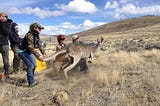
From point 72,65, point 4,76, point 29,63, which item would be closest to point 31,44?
point 29,63

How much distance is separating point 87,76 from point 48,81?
51.0 inches

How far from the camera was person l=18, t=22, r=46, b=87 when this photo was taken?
10023 mm

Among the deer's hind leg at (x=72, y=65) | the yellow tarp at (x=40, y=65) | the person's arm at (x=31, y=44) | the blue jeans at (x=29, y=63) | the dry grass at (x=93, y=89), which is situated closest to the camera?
the dry grass at (x=93, y=89)

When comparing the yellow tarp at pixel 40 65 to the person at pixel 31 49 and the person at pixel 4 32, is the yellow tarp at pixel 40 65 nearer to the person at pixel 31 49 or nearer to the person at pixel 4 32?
the person at pixel 4 32

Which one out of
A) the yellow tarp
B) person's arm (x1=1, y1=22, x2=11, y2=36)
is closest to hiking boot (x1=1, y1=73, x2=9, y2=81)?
person's arm (x1=1, y1=22, x2=11, y2=36)

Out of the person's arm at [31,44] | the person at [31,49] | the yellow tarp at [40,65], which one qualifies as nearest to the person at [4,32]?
the person at [31,49]

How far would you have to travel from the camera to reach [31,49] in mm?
9984

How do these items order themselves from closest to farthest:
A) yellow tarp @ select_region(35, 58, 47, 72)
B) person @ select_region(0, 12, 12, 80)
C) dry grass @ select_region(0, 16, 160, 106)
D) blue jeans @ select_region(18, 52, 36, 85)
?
dry grass @ select_region(0, 16, 160, 106) → blue jeans @ select_region(18, 52, 36, 85) → person @ select_region(0, 12, 12, 80) → yellow tarp @ select_region(35, 58, 47, 72)

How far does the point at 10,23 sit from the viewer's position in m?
11.7

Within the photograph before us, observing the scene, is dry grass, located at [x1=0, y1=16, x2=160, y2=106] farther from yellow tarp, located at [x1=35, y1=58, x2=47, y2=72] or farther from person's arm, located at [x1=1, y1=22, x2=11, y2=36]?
yellow tarp, located at [x1=35, y1=58, x2=47, y2=72]

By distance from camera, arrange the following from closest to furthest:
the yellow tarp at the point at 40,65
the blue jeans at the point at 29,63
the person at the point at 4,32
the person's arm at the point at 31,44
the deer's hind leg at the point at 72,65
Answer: the person's arm at the point at 31,44 < the blue jeans at the point at 29,63 < the deer's hind leg at the point at 72,65 < the person at the point at 4,32 < the yellow tarp at the point at 40,65

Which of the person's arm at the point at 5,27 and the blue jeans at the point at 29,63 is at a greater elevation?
the person's arm at the point at 5,27

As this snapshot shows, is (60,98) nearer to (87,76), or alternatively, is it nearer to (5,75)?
(87,76)

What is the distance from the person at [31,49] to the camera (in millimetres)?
10023
